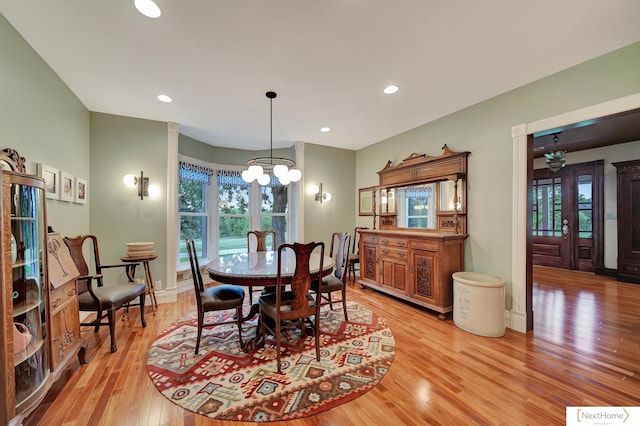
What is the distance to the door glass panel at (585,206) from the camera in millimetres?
5260

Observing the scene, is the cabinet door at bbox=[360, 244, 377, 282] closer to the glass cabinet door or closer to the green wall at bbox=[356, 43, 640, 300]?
the green wall at bbox=[356, 43, 640, 300]

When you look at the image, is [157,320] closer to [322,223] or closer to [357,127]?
[322,223]

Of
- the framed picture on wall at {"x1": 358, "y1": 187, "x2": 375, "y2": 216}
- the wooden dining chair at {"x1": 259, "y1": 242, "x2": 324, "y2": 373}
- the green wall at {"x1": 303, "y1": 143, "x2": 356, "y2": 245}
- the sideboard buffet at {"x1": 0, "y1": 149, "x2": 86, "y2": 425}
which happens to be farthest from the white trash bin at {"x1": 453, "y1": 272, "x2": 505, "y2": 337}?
the sideboard buffet at {"x1": 0, "y1": 149, "x2": 86, "y2": 425}

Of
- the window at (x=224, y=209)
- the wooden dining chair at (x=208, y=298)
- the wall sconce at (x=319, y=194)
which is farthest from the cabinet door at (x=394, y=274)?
the wooden dining chair at (x=208, y=298)

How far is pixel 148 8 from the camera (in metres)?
1.67

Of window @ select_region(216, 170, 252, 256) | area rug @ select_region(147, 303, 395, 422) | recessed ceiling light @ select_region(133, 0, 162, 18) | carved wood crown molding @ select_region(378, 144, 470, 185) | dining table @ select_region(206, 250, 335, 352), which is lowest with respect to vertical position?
area rug @ select_region(147, 303, 395, 422)

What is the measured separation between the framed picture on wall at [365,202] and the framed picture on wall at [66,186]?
4.35 m

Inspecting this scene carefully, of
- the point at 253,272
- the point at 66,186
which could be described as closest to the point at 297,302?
the point at 253,272

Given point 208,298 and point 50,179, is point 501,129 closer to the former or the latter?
point 208,298

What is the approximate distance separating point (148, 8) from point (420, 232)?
12.6 feet

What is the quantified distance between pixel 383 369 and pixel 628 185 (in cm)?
621

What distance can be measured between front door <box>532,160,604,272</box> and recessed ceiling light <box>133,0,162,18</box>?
761 cm

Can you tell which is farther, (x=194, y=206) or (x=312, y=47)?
(x=194, y=206)

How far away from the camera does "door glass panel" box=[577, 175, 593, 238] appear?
5.26 meters
